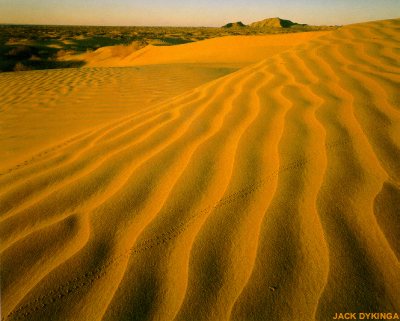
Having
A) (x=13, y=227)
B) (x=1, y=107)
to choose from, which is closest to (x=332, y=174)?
(x=13, y=227)

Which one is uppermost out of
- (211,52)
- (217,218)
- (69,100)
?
(217,218)

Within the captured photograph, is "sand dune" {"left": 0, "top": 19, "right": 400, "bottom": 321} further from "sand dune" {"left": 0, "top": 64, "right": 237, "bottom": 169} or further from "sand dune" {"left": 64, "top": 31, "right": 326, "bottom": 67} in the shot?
"sand dune" {"left": 64, "top": 31, "right": 326, "bottom": 67}

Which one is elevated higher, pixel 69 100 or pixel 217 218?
pixel 217 218

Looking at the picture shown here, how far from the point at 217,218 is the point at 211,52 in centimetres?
1124

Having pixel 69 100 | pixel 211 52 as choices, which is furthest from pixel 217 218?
pixel 211 52

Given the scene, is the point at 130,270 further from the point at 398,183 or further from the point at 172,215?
the point at 398,183

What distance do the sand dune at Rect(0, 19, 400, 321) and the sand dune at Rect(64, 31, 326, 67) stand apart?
747cm

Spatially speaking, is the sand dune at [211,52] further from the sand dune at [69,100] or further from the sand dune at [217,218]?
the sand dune at [217,218]

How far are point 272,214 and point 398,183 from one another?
0.61m

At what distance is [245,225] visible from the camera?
1299 mm

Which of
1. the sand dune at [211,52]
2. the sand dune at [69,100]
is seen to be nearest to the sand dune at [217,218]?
the sand dune at [69,100]

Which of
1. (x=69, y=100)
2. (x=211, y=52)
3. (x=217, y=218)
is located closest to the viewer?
(x=217, y=218)

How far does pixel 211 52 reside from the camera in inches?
460

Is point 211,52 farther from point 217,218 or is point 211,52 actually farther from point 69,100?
point 217,218
